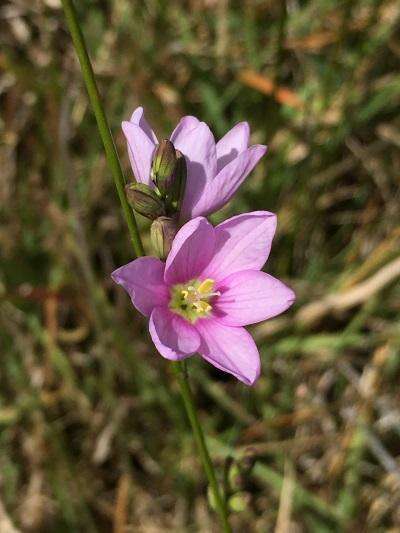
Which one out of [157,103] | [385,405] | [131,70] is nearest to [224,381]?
[385,405]

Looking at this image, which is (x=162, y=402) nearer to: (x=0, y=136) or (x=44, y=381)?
(x=44, y=381)

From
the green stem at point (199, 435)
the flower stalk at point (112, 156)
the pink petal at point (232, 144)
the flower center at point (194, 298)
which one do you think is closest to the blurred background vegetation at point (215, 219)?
the flower center at point (194, 298)

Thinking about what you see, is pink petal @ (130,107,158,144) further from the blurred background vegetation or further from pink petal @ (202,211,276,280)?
the blurred background vegetation

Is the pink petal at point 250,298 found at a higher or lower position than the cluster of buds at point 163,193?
lower

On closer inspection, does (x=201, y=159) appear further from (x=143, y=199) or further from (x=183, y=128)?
(x=143, y=199)

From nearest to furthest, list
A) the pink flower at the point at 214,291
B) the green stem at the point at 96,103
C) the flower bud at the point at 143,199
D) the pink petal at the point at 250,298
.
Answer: the green stem at the point at 96,103 → the flower bud at the point at 143,199 → the pink flower at the point at 214,291 → the pink petal at the point at 250,298

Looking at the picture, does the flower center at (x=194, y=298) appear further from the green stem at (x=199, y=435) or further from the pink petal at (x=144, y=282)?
the green stem at (x=199, y=435)
